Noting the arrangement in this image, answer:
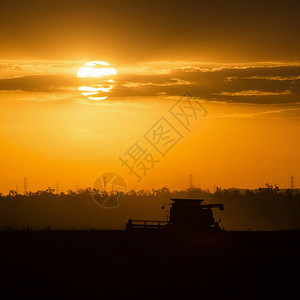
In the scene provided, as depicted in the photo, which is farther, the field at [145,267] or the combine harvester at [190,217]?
the combine harvester at [190,217]

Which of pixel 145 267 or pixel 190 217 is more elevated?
pixel 145 267

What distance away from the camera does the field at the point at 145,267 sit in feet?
85.1

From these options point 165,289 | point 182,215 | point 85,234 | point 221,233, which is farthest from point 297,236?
point 165,289

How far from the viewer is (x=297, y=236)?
50625 millimetres

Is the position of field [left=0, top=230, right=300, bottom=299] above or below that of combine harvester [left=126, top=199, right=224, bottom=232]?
above

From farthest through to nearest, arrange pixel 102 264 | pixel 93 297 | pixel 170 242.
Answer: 1. pixel 170 242
2. pixel 102 264
3. pixel 93 297

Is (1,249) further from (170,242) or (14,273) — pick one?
(170,242)

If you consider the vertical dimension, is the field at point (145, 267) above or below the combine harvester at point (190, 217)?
above

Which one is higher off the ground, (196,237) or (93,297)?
(93,297)

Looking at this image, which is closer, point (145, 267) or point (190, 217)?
point (145, 267)

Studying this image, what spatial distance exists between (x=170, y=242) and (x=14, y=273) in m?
17.5

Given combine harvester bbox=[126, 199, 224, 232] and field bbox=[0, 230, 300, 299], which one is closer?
field bbox=[0, 230, 300, 299]

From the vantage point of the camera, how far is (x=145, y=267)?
31.9 metres

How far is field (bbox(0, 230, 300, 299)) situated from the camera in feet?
85.1
